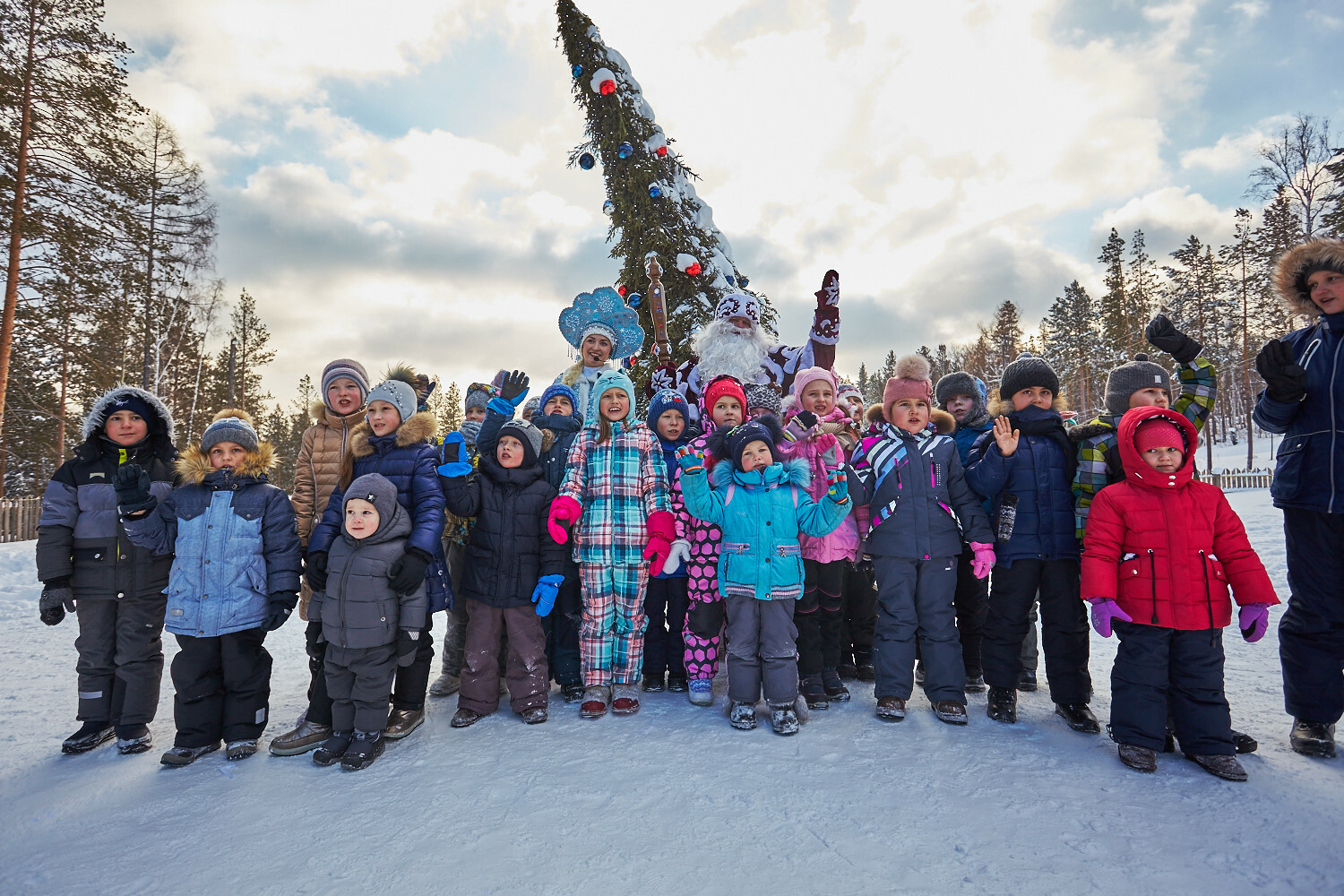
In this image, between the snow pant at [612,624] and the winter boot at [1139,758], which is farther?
the snow pant at [612,624]

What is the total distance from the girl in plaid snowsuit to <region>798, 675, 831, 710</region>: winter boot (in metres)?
1.11

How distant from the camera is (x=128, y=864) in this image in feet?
7.49

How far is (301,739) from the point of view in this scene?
3395 millimetres

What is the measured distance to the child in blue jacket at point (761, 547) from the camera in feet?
11.9

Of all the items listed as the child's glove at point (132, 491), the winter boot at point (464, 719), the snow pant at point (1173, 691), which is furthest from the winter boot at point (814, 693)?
the child's glove at point (132, 491)

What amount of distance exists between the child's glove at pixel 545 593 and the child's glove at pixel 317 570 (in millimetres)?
1189

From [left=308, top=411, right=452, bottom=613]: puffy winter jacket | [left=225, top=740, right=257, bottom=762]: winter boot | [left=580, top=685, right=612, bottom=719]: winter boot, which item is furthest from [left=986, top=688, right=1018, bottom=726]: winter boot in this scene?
[left=225, top=740, right=257, bottom=762]: winter boot

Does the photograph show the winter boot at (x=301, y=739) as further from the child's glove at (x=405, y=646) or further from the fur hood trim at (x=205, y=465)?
the fur hood trim at (x=205, y=465)

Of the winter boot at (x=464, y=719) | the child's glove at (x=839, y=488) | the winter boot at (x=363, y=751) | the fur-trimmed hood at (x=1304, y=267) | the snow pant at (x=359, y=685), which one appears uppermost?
the fur-trimmed hood at (x=1304, y=267)

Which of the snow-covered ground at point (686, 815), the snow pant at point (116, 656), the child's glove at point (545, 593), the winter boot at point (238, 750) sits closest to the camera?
the snow-covered ground at point (686, 815)

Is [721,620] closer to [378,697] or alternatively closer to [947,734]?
[947,734]

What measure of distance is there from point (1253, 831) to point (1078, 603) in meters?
1.38

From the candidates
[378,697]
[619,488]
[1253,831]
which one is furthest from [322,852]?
[1253,831]

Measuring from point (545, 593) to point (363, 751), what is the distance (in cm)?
123
